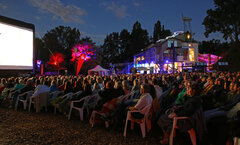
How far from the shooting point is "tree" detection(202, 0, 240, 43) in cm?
2475

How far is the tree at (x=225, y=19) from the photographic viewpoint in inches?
974

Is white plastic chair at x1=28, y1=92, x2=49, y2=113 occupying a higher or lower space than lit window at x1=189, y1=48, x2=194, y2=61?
lower

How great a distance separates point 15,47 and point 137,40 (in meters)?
47.5

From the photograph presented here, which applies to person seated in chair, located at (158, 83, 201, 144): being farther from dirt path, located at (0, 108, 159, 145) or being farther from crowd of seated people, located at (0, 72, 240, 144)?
dirt path, located at (0, 108, 159, 145)

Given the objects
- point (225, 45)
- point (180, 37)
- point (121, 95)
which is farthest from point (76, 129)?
point (225, 45)

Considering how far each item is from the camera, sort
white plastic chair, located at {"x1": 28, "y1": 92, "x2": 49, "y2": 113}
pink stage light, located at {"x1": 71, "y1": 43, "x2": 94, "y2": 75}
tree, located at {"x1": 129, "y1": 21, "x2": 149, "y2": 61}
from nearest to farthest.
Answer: white plastic chair, located at {"x1": 28, "y1": 92, "x2": 49, "y2": 113}
pink stage light, located at {"x1": 71, "y1": 43, "x2": 94, "y2": 75}
tree, located at {"x1": 129, "y1": 21, "x2": 149, "y2": 61}

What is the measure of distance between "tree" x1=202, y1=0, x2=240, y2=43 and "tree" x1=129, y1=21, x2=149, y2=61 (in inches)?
1121

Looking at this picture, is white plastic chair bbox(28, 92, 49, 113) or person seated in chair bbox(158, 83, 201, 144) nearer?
person seated in chair bbox(158, 83, 201, 144)

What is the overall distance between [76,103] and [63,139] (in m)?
1.57

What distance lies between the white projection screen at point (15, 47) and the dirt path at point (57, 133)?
302 inches

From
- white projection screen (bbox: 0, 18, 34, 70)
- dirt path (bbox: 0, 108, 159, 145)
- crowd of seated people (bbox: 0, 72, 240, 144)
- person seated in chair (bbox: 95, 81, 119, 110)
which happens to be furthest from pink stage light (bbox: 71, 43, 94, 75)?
person seated in chair (bbox: 95, 81, 119, 110)

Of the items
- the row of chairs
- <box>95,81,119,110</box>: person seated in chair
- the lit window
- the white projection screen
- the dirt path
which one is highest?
the lit window

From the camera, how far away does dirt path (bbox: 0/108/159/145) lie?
3.46 metres

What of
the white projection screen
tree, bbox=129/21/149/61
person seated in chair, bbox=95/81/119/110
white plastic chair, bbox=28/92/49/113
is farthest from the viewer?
tree, bbox=129/21/149/61
